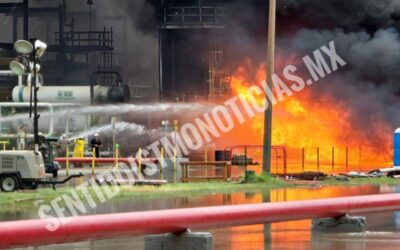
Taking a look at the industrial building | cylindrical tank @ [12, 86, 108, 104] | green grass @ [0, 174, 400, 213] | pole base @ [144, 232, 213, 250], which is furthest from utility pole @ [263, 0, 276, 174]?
cylindrical tank @ [12, 86, 108, 104]

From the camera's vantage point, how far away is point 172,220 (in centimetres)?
748

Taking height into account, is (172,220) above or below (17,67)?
below

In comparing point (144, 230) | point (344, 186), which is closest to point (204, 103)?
point (344, 186)

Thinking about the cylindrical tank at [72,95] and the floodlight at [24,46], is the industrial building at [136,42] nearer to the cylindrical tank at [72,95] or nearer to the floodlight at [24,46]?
the cylindrical tank at [72,95]

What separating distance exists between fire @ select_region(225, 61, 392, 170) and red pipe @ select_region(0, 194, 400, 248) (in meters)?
26.2

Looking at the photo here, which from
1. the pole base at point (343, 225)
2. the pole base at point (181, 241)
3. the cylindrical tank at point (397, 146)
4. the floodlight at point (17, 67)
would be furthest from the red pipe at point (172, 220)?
the cylindrical tank at point (397, 146)

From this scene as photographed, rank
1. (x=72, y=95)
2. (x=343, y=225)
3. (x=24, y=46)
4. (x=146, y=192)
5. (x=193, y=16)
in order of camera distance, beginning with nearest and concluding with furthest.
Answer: (x=343, y=225)
(x=146, y=192)
(x=24, y=46)
(x=72, y=95)
(x=193, y=16)

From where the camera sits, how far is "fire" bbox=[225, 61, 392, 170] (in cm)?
3597

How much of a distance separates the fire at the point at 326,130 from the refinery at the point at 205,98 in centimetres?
7

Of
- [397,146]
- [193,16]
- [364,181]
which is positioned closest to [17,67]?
[364,181]

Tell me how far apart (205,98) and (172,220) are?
106 feet

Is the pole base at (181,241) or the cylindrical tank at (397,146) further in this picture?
the cylindrical tank at (397,146)

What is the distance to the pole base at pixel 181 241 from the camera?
7723 mm

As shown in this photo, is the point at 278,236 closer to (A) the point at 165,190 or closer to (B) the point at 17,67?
(A) the point at 165,190
